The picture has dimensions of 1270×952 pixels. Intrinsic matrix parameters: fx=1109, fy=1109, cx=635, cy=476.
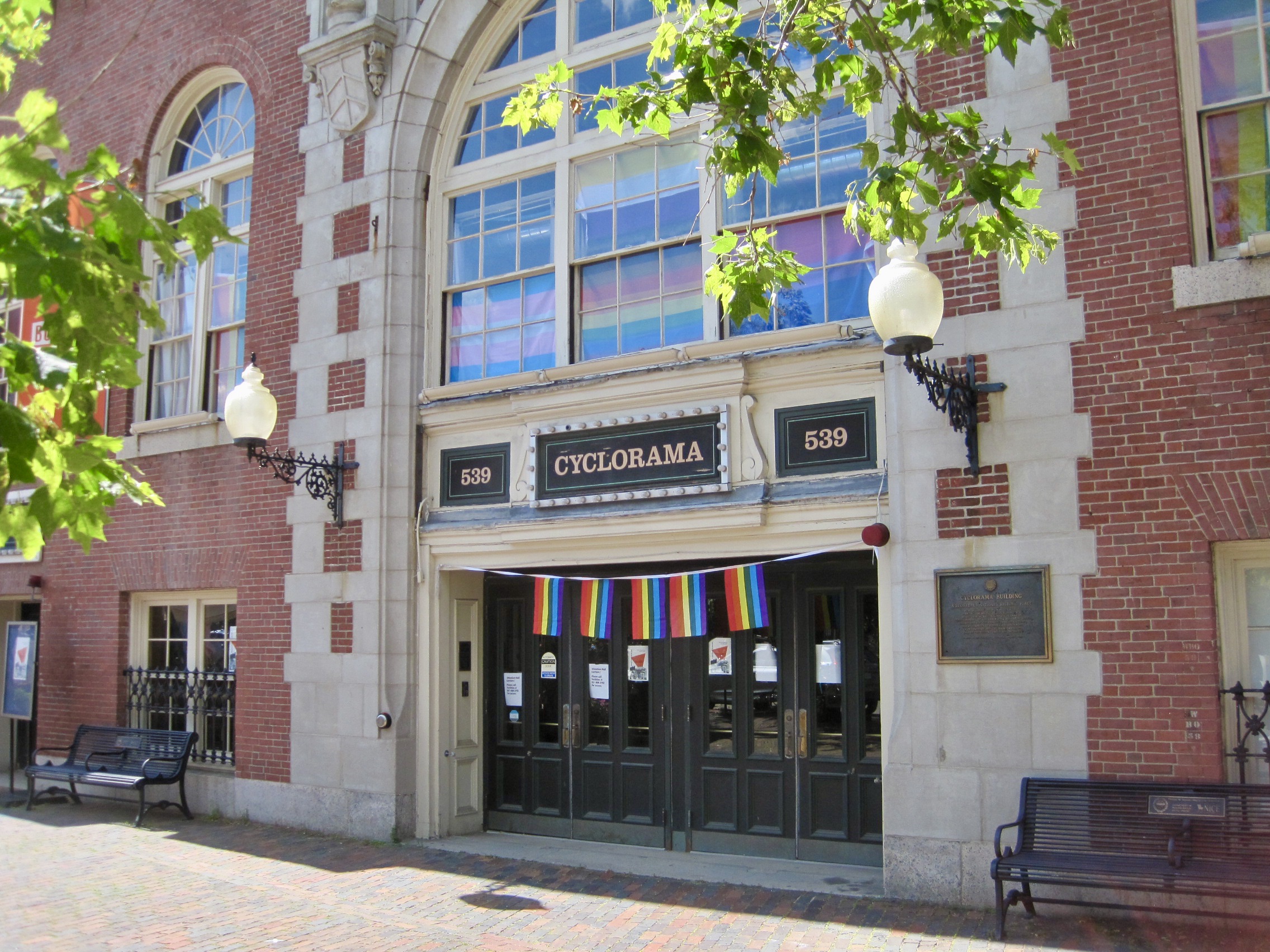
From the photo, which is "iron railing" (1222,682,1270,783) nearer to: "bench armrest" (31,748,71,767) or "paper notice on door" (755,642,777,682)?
"paper notice on door" (755,642,777,682)

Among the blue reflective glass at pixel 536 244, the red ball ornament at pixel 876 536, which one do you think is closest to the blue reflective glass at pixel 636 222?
the blue reflective glass at pixel 536 244

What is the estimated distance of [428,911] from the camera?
7969 millimetres

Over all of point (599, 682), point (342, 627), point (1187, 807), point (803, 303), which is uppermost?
point (803, 303)

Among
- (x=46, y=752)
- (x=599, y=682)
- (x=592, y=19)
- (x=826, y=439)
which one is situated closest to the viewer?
(x=826, y=439)

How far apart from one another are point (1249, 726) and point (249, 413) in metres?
8.01

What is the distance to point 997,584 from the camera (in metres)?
7.51

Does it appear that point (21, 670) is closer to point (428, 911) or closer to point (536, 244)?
point (428, 911)

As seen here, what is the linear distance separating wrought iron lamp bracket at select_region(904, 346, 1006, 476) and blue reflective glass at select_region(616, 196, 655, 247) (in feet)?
10.3

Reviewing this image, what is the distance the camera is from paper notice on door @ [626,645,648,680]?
32.9 ft

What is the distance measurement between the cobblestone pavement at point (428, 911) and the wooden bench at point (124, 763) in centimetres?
125

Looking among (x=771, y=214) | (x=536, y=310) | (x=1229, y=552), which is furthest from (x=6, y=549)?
(x=1229, y=552)

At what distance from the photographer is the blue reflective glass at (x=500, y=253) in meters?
10.7

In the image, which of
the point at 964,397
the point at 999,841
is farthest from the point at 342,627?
the point at 999,841

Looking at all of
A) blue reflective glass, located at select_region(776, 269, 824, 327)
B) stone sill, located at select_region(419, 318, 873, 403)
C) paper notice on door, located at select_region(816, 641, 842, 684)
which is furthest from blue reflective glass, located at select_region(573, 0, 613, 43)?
paper notice on door, located at select_region(816, 641, 842, 684)
